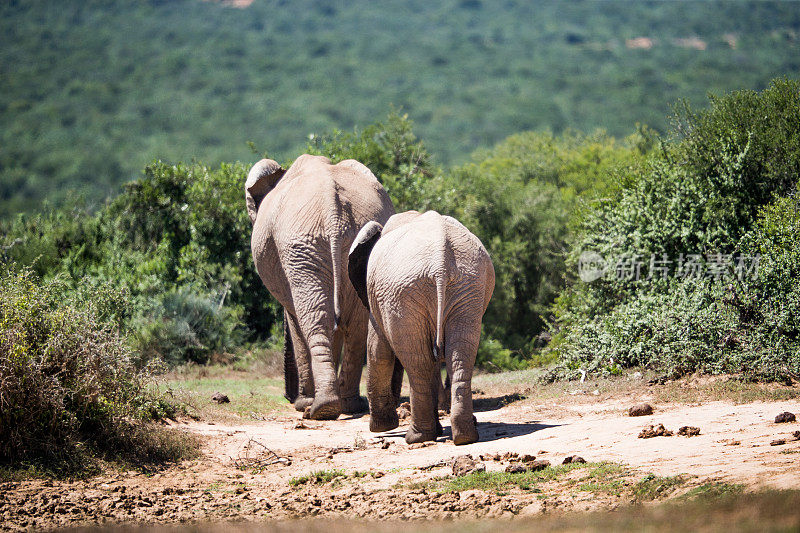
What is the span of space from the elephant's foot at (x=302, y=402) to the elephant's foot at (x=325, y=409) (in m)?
0.93

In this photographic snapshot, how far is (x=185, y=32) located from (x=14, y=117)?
41.5 metres

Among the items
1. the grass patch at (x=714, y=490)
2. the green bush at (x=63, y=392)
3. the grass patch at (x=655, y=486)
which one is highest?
the green bush at (x=63, y=392)

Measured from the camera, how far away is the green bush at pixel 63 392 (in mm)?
7465

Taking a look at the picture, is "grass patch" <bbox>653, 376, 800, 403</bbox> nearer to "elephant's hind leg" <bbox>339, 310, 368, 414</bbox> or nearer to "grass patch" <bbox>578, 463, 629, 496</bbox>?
"grass patch" <bbox>578, 463, 629, 496</bbox>

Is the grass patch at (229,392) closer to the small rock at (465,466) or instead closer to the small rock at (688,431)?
the small rock at (465,466)

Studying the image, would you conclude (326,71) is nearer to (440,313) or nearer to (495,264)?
(495,264)

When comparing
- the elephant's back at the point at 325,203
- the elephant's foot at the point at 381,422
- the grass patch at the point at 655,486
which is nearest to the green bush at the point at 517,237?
the elephant's back at the point at 325,203

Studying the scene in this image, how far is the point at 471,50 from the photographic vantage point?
125 meters

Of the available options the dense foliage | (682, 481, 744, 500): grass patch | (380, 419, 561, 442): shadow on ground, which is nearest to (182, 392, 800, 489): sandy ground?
(380, 419, 561, 442): shadow on ground

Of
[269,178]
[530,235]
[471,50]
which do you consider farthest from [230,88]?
[269,178]

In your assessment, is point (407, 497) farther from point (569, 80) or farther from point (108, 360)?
point (569, 80)

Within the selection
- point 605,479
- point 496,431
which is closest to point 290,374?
point 496,431

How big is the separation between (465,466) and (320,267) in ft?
13.9

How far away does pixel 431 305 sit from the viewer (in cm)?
827
